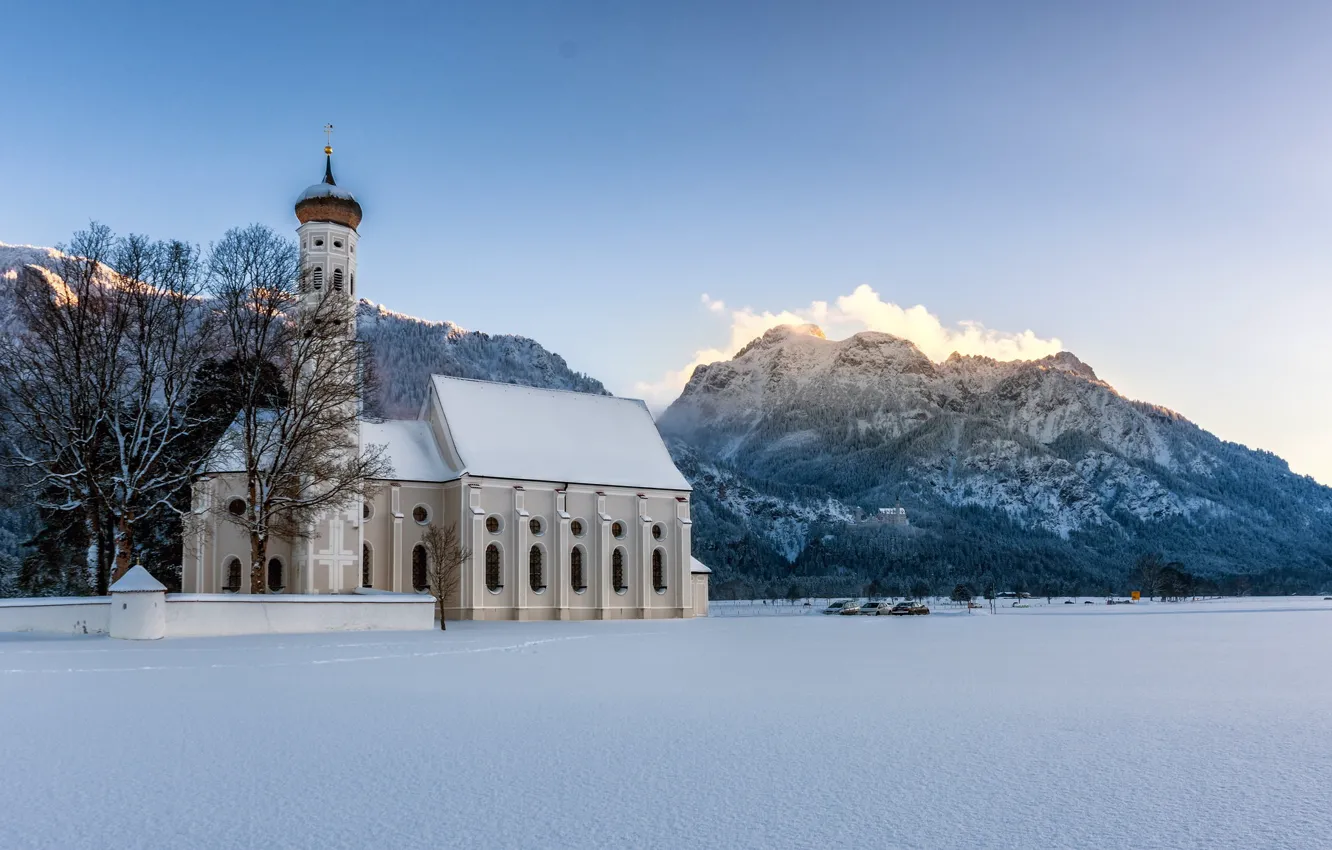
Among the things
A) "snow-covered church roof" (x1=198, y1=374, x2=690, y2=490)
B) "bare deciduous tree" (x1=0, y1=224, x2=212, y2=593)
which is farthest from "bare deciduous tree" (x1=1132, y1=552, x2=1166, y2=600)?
"bare deciduous tree" (x1=0, y1=224, x2=212, y2=593)

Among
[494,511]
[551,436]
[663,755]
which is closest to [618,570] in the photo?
[551,436]

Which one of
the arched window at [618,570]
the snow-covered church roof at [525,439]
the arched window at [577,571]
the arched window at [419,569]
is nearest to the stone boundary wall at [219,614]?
the arched window at [419,569]

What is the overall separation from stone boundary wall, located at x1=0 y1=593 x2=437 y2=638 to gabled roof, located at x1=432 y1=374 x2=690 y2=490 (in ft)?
49.4

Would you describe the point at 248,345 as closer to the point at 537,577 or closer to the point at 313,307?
the point at 313,307

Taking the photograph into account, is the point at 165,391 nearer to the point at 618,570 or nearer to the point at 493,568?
the point at 493,568

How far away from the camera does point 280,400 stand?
44.2m

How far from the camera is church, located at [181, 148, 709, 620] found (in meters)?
47.6

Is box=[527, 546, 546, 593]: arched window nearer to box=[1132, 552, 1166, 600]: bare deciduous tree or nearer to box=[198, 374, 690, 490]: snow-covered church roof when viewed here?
box=[198, 374, 690, 490]: snow-covered church roof

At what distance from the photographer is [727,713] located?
15.6m

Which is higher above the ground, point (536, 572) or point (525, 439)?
point (525, 439)

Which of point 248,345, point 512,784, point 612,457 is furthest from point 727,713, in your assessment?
point 612,457

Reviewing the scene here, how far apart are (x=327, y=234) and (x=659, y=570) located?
24815 mm

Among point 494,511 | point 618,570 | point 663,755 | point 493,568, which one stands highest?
point 494,511

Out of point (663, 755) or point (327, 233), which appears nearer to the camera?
point (663, 755)
